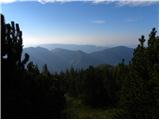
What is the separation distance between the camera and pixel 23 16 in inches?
178

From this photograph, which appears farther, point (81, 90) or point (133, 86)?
point (81, 90)

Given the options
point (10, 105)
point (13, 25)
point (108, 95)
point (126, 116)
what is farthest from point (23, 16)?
point (108, 95)

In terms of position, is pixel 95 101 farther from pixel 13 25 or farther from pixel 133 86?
pixel 13 25

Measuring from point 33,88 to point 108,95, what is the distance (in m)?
11.5

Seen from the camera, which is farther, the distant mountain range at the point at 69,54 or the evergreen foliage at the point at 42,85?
the distant mountain range at the point at 69,54

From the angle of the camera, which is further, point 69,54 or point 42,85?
point 69,54

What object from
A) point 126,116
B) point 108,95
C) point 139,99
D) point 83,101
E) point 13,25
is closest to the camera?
point 13,25

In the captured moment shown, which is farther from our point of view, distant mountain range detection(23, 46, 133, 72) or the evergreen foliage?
distant mountain range detection(23, 46, 133, 72)

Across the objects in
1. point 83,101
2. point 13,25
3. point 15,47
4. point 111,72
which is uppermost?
point 13,25

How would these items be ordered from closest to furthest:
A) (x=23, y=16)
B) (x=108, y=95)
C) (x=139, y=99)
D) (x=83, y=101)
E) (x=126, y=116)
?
(x=23, y=16)
(x=139, y=99)
(x=126, y=116)
(x=108, y=95)
(x=83, y=101)

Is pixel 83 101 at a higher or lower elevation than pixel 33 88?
lower

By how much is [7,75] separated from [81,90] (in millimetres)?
13788

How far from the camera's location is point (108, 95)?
1667cm

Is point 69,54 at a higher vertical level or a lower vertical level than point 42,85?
higher
